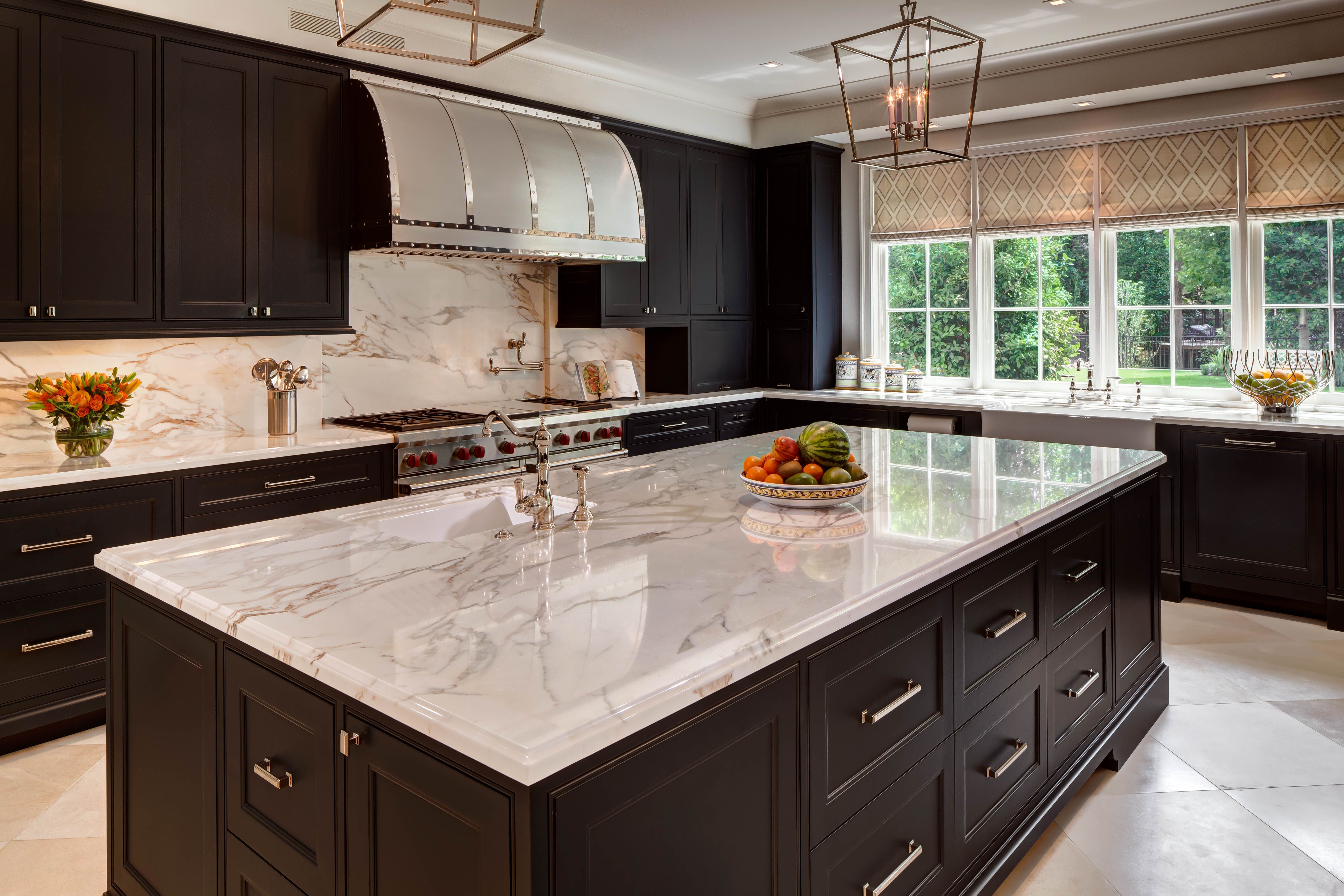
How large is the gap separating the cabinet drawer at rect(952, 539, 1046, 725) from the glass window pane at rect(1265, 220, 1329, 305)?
3608mm

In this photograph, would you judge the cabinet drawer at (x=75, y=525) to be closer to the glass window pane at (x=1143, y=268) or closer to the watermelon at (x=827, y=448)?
the watermelon at (x=827, y=448)

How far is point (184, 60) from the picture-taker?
3.60 meters

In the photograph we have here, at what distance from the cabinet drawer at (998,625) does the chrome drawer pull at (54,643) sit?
2921 millimetres

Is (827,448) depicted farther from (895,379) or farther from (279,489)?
(895,379)

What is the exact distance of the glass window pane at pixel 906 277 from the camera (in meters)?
6.41

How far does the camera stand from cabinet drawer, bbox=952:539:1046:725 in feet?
6.73

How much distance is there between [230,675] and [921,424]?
15.0 feet

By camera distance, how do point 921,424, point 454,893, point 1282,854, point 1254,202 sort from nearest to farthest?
point 454,893
point 1282,854
point 1254,202
point 921,424

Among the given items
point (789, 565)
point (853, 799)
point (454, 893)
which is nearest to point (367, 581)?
point (454, 893)

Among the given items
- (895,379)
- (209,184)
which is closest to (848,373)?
(895,379)

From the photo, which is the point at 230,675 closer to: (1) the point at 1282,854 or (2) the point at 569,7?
(1) the point at 1282,854

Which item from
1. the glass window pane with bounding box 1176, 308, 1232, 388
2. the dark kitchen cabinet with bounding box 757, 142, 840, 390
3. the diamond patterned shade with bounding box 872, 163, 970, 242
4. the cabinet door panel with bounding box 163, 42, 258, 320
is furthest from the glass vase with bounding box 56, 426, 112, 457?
the glass window pane with bounding box 1176, 308, 1232, 388

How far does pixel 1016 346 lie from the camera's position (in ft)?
19.6

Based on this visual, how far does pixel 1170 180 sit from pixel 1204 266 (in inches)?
20.7
